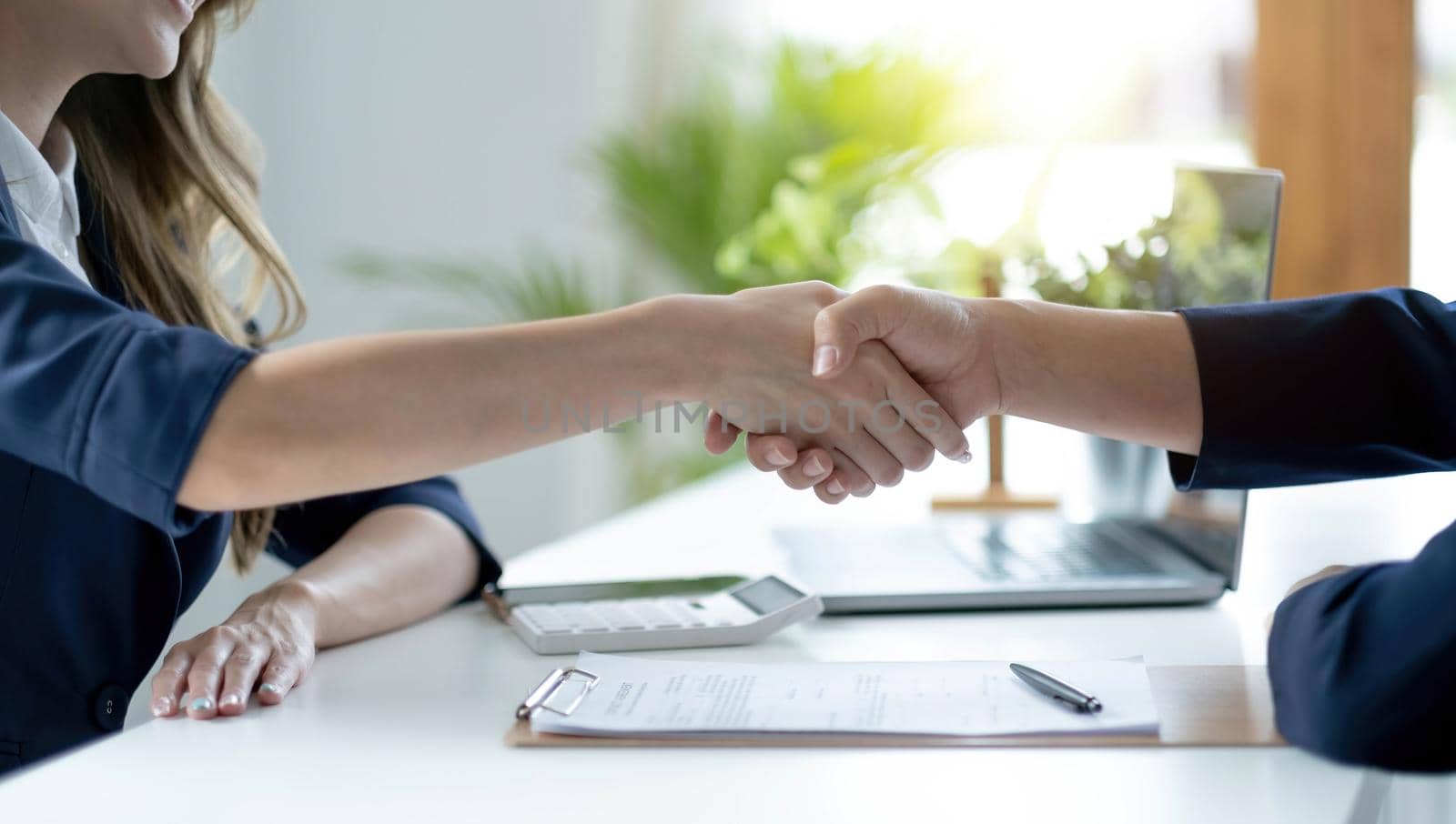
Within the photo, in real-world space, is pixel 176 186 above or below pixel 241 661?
above

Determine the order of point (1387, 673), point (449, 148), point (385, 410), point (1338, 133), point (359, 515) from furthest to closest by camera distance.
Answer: point (449, 148) < point (1338, 133) < point (359, 515) < point (385, 410) < point (1387, 673)

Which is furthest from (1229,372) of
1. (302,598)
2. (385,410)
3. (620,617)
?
(302,598)

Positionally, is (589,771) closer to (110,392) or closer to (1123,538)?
(110,392)

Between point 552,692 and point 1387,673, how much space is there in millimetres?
478

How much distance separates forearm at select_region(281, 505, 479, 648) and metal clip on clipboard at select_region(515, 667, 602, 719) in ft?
0.70

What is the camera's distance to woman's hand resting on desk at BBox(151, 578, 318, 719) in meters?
0.83

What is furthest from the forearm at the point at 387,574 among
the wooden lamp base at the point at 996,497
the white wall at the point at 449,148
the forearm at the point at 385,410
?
the white wall at the point at 449,148

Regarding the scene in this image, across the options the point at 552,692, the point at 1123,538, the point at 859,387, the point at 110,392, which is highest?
the point at 110,392

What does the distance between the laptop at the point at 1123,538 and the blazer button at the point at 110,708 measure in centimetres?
58

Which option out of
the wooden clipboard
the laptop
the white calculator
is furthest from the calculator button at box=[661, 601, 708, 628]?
the wooden clipboard

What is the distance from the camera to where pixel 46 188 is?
111cm

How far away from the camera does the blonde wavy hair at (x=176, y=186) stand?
1230 millimetres

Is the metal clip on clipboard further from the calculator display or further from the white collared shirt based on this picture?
the white collared shirt

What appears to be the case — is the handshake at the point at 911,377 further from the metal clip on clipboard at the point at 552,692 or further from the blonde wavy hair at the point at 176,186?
the blonde wavy hair at the point at 176,186
